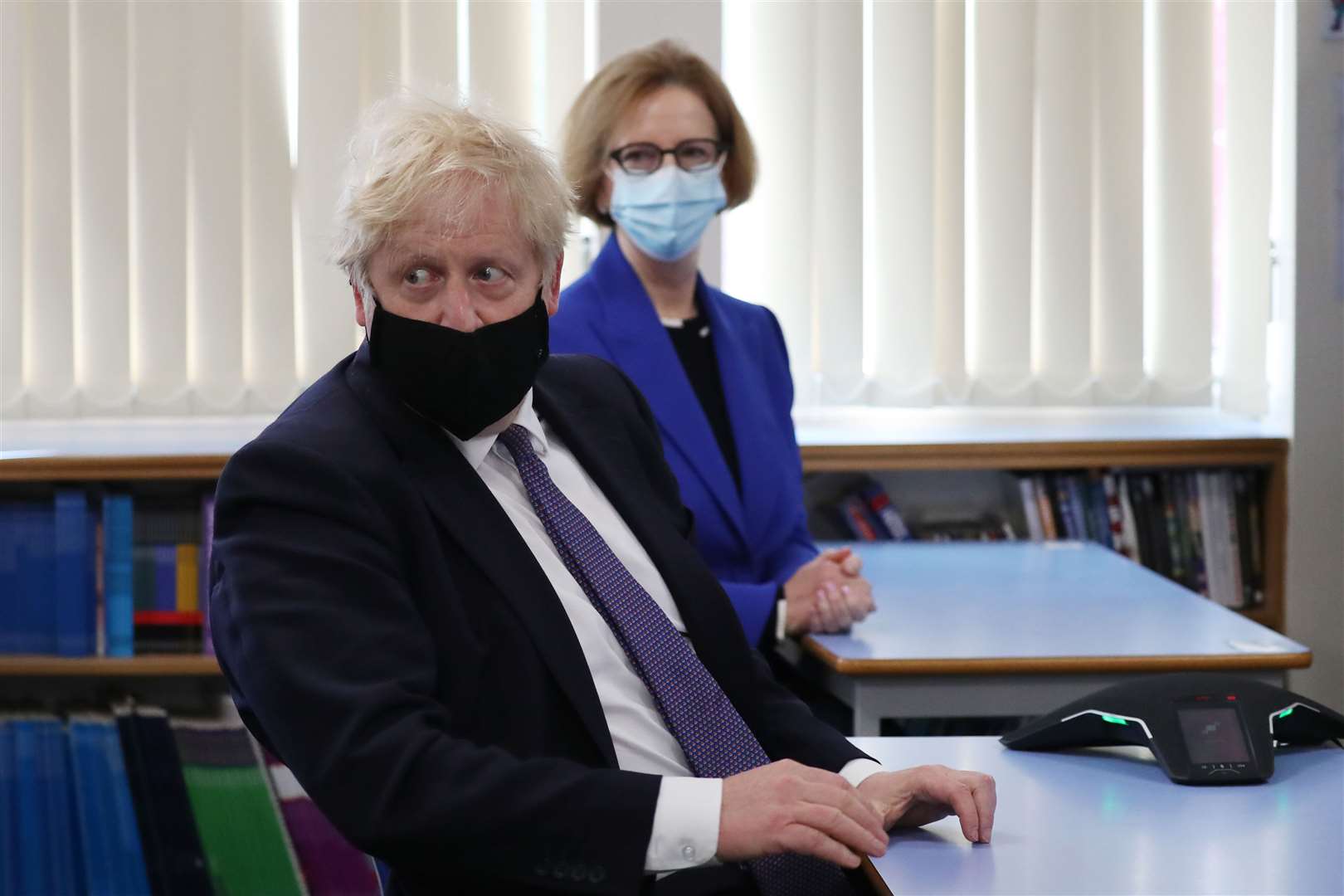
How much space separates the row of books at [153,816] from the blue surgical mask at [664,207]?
4.71 ft

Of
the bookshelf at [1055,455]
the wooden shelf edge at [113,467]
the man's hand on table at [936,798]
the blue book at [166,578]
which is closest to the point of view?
the man's hand on table at [936,798]

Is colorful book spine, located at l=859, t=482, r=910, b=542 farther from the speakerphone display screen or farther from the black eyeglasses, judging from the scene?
the speakerphone display screen

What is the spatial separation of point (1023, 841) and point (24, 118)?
2.86 metres

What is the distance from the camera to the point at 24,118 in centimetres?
317

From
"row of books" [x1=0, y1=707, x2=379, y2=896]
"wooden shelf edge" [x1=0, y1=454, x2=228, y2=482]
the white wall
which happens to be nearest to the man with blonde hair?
"wooden shelf edge" [x1=0, y1=454, x2=228, y2=482]

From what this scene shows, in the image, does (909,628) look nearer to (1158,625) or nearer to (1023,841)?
(1158,625)

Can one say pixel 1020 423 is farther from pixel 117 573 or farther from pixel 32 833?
pixel 32 833

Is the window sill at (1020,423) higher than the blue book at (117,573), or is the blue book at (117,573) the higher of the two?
the window sill at (1020,423)

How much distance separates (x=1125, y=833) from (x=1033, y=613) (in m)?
1.06

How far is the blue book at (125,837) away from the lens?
2.95 m

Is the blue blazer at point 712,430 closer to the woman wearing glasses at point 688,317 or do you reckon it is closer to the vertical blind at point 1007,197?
the woman wearing glasses at point 688,317

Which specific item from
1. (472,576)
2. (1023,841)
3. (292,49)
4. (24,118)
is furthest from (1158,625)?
(24,118)

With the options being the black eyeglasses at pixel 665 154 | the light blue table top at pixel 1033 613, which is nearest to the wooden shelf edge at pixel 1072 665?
the light blue table top at pixel 1033 613

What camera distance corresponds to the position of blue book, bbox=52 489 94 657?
9.58 feet
